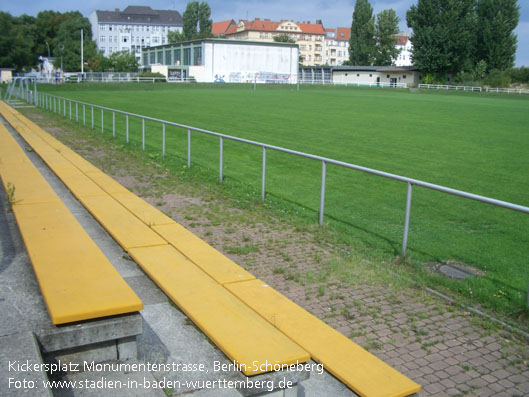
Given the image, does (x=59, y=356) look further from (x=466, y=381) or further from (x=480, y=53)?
(x=480, y=53)

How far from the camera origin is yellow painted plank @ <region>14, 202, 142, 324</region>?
3.94 metres

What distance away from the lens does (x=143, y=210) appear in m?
9.00

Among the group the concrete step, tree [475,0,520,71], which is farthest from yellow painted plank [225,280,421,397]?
tree [475,0,520,71]

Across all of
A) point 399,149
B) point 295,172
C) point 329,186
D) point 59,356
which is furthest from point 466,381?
point 399,149

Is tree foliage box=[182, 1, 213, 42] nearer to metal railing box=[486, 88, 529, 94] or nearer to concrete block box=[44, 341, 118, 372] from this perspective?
metal railing box=[486, 88, 529, 94]

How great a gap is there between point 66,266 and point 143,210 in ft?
13.3

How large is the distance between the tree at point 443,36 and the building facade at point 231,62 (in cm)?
2234

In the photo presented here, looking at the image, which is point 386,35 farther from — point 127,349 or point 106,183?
point 127,349

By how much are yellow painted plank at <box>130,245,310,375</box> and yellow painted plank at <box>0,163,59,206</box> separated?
2317 millimetres

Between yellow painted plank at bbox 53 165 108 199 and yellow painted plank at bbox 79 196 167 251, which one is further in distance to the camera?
yellow painted plank at bbox 53 165 108 199

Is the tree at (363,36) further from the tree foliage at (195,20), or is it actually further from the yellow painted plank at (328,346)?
the yellow painted plank at (328,346)

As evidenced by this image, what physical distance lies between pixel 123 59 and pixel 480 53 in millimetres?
60167

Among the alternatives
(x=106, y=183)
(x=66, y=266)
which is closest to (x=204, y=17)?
(x=106, y=183)

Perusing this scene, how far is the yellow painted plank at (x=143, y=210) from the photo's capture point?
833 centimetres
